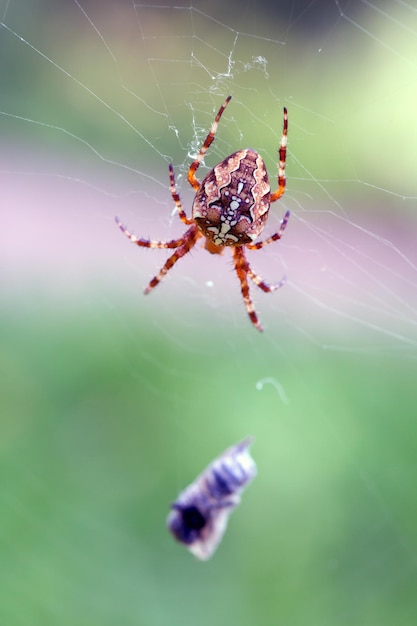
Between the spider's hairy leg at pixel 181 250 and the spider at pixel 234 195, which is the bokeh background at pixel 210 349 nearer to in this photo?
the spider at pixel 234 195

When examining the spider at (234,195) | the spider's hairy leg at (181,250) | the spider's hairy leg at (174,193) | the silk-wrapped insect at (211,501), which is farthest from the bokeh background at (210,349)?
the silk-wrapped insect at (211,501)

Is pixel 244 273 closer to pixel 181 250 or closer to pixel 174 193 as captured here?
pixel 181 250

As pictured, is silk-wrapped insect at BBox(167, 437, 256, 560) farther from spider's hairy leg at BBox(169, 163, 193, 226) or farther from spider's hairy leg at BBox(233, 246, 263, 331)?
spider's hairy leg at BBox(169, 163, 193, 226)

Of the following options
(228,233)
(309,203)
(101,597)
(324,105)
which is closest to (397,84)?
(324,105)

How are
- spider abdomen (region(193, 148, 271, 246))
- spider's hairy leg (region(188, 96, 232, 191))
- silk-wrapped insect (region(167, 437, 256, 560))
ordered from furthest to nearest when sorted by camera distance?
silk-wrapped insect (region(167, 437, 256, 560)) → spider's hairy leg (region(188, 96, 232, 191)) → spider abdomen (region(193, 148, 271, 246))

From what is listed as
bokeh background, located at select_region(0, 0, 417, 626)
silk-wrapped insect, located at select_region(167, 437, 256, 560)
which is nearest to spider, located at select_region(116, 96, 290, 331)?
bokeh background, located at select_region(0, 0, 417, 626)
